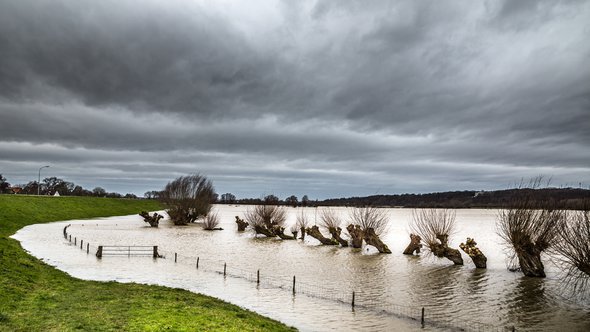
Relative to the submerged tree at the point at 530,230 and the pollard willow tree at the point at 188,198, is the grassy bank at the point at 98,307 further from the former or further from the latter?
the pollard willow tree at the point at 188,198

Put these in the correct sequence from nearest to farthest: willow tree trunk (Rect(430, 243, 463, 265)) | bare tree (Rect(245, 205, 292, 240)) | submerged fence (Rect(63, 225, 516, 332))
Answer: submerged fence (Rect(63, 225, 516, 332)), willow tree trunk (Rect(430, 243, 463, 265)), bare tree (Rect(245, 205, 292, 240))

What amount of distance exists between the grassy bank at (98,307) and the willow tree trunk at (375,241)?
37.3 m

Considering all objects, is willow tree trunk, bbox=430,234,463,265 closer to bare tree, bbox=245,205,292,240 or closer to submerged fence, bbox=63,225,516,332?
submerged fence, bbox=63,225,516,332

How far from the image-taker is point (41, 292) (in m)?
22.2

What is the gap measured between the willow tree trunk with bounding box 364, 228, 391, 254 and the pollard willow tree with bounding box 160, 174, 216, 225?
62676 mm

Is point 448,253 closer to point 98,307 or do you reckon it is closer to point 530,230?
point 530,230

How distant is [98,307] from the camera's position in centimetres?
1941

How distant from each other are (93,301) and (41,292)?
12.2 feet

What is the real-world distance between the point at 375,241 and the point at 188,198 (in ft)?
229

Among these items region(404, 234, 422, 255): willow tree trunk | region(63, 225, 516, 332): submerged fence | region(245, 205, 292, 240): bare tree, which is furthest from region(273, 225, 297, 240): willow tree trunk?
region(63, 225, 516, 332): submerged fence

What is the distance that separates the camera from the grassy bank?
1642 cm

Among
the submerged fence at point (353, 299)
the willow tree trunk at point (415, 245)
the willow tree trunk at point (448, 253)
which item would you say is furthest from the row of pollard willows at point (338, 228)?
the submerged fence at point (353, 299)

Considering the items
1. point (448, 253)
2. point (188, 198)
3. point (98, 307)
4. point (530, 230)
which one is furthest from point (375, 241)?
point (188, 198)

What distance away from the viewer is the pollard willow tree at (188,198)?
365 feet
